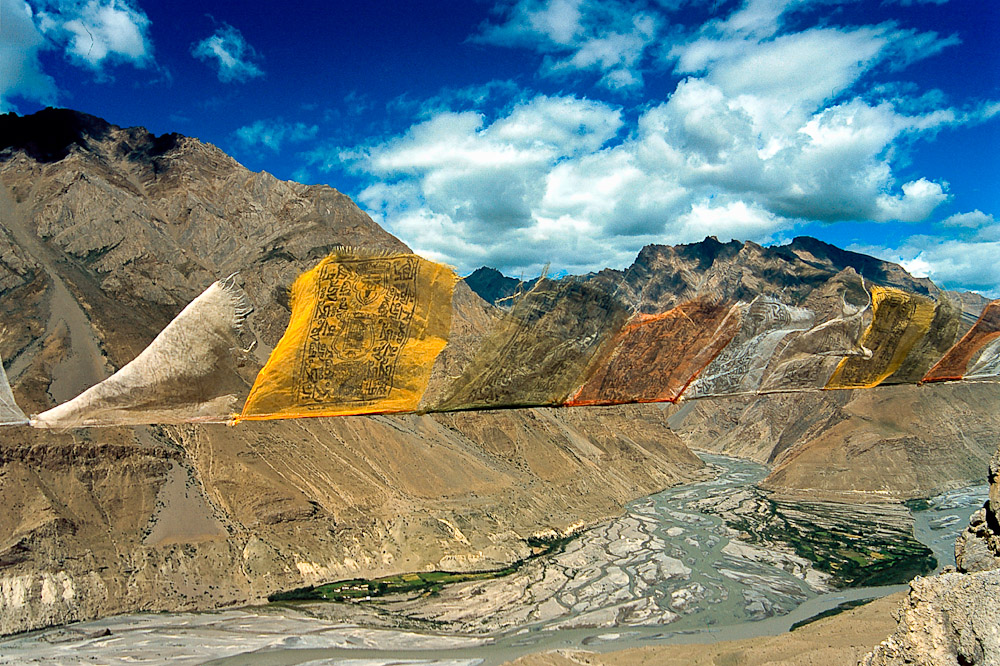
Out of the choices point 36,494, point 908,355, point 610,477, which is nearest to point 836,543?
point 610,477

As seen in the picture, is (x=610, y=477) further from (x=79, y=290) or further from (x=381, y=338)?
(x=381, y=338)

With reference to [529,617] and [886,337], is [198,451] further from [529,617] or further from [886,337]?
[886,337]

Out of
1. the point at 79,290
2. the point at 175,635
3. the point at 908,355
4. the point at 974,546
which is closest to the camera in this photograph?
the point at 974,546

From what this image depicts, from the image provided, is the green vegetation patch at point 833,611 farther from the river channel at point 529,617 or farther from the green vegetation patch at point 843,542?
the green vegetation patch at point 843,542

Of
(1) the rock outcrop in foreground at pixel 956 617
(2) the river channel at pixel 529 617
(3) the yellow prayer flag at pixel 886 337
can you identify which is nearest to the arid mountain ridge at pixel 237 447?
(3) the yellow prayer flag at pixel 886 337

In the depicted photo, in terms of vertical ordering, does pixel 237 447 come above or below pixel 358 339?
below

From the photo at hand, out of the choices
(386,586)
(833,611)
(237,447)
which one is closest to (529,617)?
(386,586)

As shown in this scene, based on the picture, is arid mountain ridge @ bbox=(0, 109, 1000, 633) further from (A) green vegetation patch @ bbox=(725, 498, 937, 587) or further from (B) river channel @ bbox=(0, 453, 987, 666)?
(A) green vegetation patch @ bbox=(725, 498, 937, 587)
